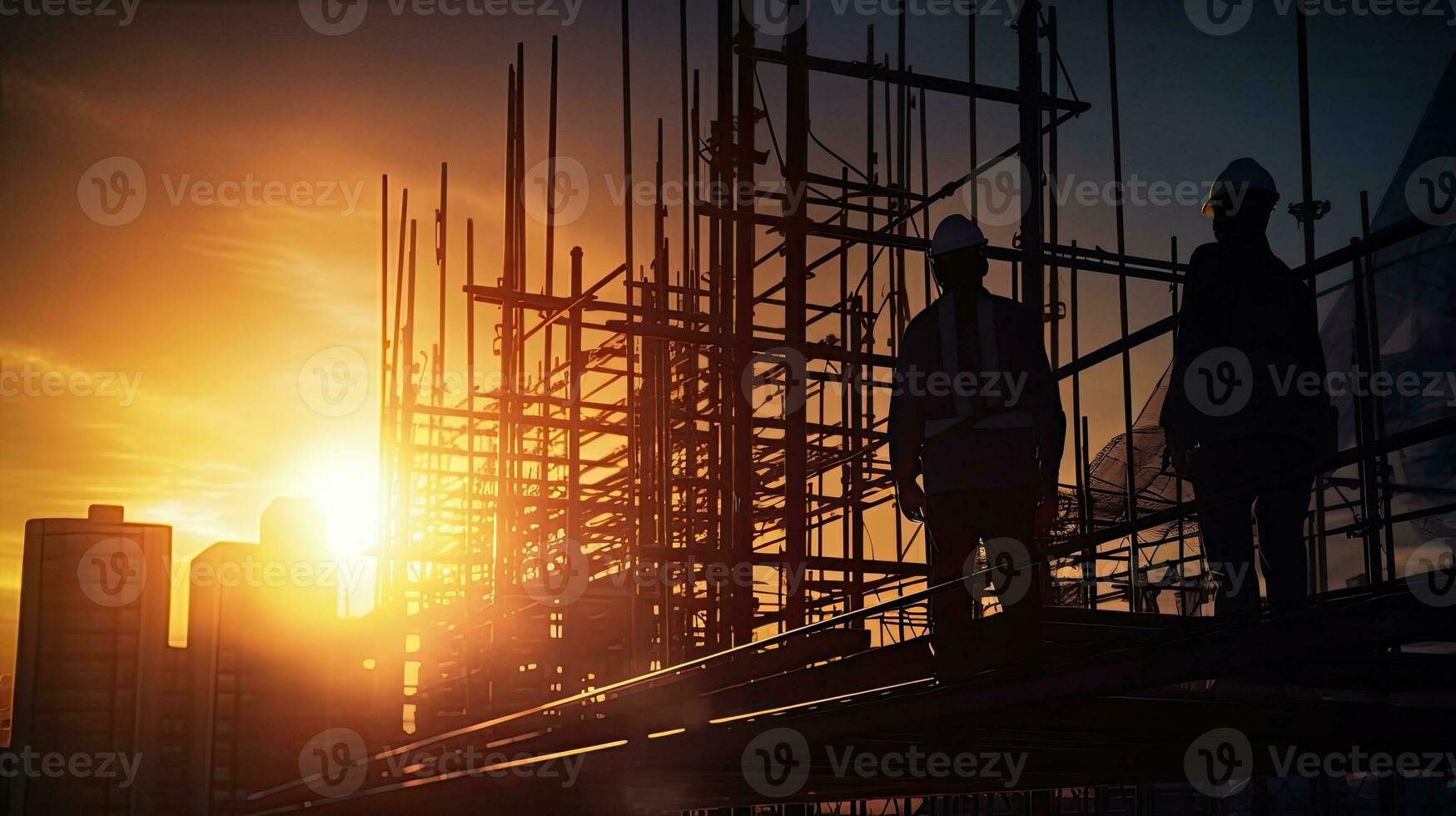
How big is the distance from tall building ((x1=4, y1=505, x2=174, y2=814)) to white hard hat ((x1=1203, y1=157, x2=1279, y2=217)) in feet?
19.6

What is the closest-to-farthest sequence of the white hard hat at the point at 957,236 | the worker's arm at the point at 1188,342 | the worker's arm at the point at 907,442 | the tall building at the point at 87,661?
the white hard hat at the point at 957,236 → the worker's arm at the point at 907,442 → the worker's arm at the point at 1188,342 → the tall building at the point at 87,661

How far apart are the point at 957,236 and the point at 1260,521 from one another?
152 centimetres

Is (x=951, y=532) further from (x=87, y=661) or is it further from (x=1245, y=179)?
(x=87, y=661)

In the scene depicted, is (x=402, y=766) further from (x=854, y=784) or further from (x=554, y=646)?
(x=554, y=646)

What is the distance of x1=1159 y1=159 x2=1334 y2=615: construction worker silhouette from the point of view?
4.59 meters

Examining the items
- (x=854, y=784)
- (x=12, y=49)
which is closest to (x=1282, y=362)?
(x=854, y=784)

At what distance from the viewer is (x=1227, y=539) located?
475cm

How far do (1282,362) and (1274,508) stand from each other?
0.52 metres

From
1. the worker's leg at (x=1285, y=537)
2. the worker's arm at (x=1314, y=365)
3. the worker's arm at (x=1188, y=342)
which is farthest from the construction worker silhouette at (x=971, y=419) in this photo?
the worker's arm at (x=1314, y=365)

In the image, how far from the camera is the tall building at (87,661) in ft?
24.0

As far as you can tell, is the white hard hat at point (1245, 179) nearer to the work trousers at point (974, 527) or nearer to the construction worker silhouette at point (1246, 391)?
the construction worker silhouette at point (1246, 391)

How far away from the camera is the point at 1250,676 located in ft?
11.9

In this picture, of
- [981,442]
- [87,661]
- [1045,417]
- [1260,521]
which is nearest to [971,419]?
[981,442]


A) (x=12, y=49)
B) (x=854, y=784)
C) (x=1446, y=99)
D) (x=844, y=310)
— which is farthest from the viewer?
(x=1446, y=99)
